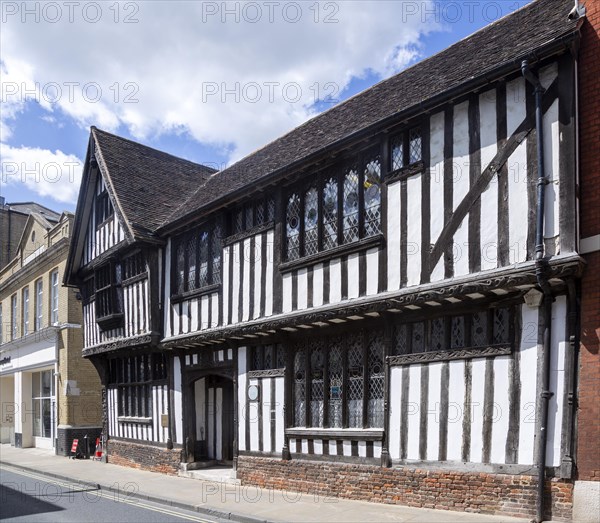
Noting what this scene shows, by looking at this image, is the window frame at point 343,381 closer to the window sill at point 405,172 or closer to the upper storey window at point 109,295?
the window sill at point 405,172

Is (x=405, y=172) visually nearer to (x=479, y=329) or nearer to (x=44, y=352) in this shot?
(x=479, y=329)

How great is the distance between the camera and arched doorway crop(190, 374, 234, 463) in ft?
48.2

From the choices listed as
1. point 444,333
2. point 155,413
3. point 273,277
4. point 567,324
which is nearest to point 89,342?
point 155,413

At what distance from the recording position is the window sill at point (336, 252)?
996 cm

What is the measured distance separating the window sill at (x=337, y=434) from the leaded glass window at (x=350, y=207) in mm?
3043

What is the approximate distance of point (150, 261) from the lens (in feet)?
51.3

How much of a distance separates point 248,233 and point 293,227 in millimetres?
1333

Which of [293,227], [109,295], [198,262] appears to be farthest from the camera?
[109,295]

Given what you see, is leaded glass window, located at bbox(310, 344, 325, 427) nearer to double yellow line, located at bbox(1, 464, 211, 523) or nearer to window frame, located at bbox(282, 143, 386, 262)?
window frame, located at bbox(282, 143, 386, 262)

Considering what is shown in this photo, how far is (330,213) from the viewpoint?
1092 centimetres

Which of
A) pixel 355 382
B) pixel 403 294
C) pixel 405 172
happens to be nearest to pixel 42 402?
pixel 355 382

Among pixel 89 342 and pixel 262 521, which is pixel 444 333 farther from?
pixel 89 342

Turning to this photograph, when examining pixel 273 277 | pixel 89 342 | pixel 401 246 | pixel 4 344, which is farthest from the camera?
pixel 4 344

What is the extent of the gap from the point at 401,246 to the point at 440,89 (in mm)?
2390
